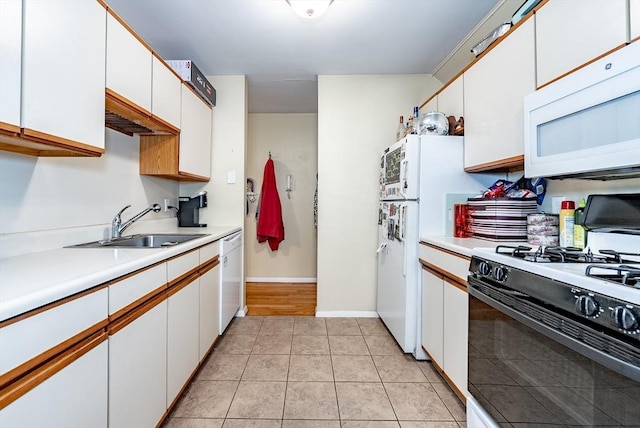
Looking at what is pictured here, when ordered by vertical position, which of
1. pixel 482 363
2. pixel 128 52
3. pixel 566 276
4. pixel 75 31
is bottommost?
pixel 482 363

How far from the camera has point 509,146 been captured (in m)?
1.58

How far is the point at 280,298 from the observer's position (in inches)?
137

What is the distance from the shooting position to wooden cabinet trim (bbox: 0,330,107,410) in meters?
0.65

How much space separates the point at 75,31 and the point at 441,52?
2.45 m

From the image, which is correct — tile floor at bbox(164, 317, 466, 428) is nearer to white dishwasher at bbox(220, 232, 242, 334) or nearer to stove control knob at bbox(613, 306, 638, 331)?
white dishwasher at bbox(220, 232, 242, 334)

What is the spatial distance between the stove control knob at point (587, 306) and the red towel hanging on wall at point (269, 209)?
331 cm

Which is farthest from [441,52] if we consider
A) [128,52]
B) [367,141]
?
[128,52]

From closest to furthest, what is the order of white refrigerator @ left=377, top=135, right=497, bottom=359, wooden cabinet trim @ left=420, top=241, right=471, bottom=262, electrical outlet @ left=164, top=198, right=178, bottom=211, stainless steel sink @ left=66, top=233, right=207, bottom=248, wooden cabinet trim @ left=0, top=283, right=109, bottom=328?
wooden cabinet trim @ left=0, top=283, right=109, bottom=328 < wooden cabinet trim @ left=420, top=241, right=471, bottom=262 < stainless steel sink @ left=66, top=233, right=207, bottom=248 < white refrigerator @ left=377, top=135, right=497, bottom=359 < electrical outlet @ left=164, top=198, right=178, bottom=211

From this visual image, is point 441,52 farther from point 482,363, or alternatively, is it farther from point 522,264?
point 482,363

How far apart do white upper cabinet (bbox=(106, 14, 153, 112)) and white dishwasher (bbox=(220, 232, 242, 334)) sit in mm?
1116

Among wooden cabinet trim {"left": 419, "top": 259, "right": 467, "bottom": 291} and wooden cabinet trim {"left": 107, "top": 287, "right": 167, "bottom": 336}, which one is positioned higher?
wooden cabinet trim {"left": 419, "top": 259, "right": 467, "bottom": 291}

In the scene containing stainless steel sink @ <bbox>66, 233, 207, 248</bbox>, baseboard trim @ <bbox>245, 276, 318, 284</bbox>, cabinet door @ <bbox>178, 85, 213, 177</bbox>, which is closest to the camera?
stainless steel sink @ <bbox>66, 233, 207, 248</bbox>

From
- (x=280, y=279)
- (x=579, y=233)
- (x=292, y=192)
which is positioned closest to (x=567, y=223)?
(x=579, y=233)

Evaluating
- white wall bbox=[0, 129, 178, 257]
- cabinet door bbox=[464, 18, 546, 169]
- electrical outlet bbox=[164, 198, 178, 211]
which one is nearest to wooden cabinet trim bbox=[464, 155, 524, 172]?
cabinet door bbox=[464, 18, 546, 169]
